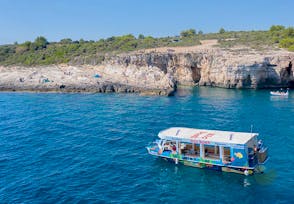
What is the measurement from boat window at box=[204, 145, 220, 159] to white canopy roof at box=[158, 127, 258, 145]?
866 millimetres

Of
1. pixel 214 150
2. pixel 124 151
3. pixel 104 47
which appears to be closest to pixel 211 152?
pixel 214 150

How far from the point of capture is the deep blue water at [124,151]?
21.8 meters

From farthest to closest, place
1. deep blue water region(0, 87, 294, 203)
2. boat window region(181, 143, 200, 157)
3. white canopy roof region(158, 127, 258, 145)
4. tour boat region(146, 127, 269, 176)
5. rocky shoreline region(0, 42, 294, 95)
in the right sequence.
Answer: rocky shoreline region(0, 42, 294, 95) → boat window region(181, 143, 200, 157) → white canopy roof region(158, 127, 258, 145) → tour boat region(146, 127, 269, 176) → deep blue water region(0, 87, 294, 203)

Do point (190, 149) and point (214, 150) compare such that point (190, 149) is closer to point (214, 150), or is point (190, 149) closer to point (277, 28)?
point (214, 150)

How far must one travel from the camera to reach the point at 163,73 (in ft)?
220

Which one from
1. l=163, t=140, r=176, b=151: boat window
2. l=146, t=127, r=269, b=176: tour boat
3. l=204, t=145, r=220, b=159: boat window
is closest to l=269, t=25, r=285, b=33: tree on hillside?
l=146, t=127, r=269, b=176: tour boat

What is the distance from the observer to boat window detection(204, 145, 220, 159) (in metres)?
25.8

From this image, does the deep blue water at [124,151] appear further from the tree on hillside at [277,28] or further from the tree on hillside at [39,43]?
the tree on hillside at [39,43]

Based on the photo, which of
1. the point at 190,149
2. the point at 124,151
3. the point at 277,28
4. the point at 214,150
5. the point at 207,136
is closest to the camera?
the point at 214,150

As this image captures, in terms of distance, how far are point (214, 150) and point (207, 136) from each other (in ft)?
4.33

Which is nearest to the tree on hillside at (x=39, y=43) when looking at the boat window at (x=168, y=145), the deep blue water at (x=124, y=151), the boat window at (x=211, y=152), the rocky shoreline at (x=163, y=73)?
the rocky shoreline at (x=163, y=73)

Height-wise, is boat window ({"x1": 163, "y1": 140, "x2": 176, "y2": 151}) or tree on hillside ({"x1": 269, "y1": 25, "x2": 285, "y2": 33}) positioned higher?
tree on hillside ({"x1": 269, "y1": 25, "x2": 285, "y2": 33})

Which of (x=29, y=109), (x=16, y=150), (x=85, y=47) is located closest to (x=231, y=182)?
(x=16, y=150)

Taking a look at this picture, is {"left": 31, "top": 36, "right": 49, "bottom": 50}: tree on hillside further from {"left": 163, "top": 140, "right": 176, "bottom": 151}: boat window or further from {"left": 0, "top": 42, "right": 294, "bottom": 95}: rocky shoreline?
{"left": 163, "top": 140, "right": 176, "bottom": 151}: boat window
